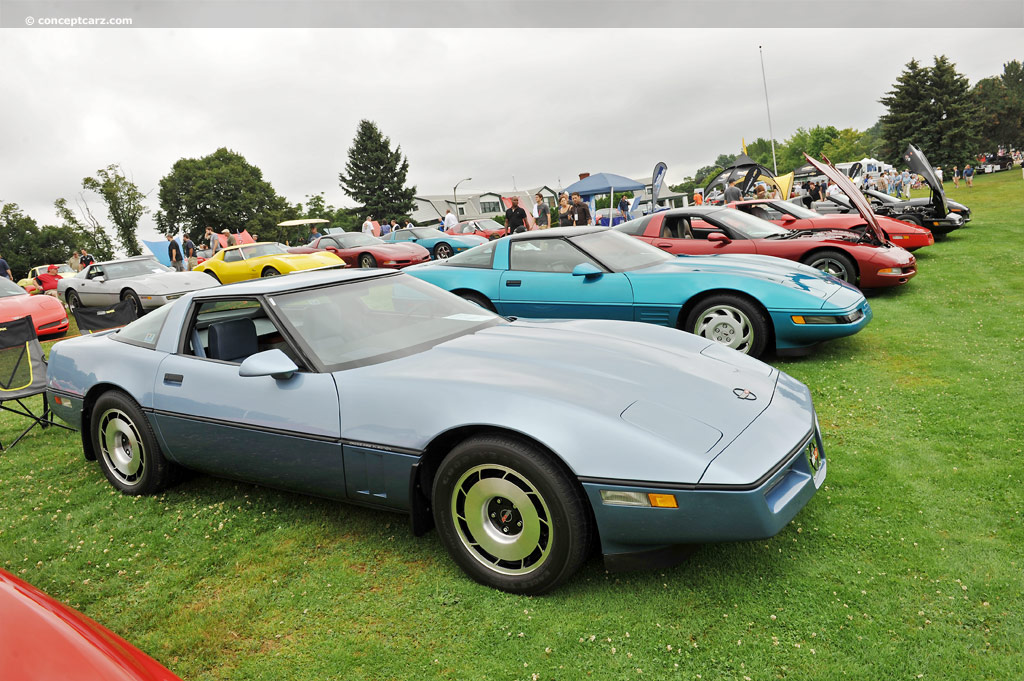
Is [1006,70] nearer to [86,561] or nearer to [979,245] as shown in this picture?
[979,245]

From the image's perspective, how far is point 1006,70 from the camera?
90.6 metres

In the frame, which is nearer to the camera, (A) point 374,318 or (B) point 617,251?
(A) point 374,318

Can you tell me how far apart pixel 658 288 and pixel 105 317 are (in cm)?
509

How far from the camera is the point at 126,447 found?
3.79 metres

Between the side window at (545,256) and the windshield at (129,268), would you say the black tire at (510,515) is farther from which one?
the windshield at (129,268)

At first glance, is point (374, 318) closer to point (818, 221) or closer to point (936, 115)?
point (818, 221)

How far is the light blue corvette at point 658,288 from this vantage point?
17.0 feet

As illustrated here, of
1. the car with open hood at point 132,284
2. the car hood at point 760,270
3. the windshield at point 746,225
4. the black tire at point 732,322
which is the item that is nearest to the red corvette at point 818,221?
the windshield at point 746,225

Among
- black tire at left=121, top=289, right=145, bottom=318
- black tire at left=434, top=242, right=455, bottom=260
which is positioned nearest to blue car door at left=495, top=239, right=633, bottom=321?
black tire at left=121, top=289, right=145, bottom=318

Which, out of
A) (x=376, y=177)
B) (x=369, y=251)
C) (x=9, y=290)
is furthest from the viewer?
(x=376, y=177)

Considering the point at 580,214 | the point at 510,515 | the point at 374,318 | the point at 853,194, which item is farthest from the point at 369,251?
the point at 510,515

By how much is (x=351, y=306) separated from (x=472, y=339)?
27.2 inches

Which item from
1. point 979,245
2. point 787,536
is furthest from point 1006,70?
point 787,536

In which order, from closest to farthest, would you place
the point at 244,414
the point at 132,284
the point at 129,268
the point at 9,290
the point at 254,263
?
the point at 244,414, the point at 9,290, the point at 132,284, the point at 129,268, the point at 254,263
